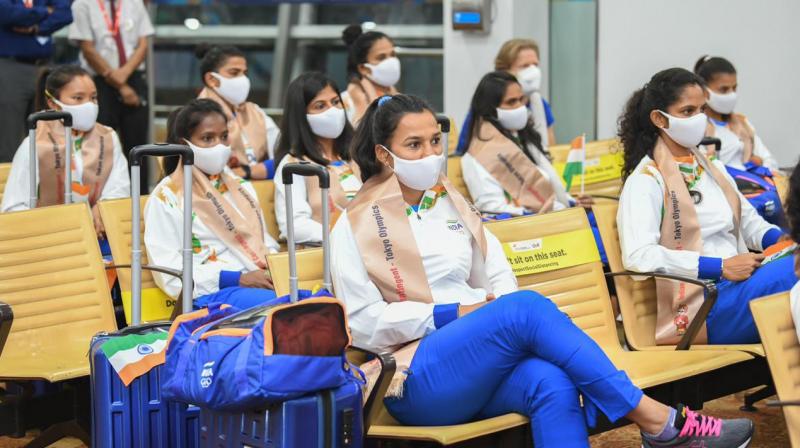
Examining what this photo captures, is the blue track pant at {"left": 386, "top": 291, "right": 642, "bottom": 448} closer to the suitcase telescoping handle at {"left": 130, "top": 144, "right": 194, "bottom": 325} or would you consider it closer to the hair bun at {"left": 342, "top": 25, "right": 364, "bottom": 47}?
the suitcase telescoping handle at {"left": 130, "top": 144, "right": 194, "bottom": 325}

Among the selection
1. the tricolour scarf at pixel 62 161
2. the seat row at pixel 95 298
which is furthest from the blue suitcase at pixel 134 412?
the tricolour scarf at pixel 62 161

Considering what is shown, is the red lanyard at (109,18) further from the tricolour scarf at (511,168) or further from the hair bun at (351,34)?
the tricolour scarf at (511,168)

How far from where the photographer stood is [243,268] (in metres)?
4.93

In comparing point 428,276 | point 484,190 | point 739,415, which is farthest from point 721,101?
point 428,276

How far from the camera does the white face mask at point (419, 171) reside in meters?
3.96

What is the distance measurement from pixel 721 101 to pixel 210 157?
3308 millimetres

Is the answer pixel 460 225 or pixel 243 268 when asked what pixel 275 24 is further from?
pixel 460 225

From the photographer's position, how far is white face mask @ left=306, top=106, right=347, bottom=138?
18.3 feet

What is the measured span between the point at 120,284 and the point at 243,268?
49cm

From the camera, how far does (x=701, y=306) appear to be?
14.3 ft

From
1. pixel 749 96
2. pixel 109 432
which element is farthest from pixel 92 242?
pixel 749 96

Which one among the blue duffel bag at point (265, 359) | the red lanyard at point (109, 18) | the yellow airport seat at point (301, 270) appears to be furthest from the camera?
the red lanyard at point (109, 18)

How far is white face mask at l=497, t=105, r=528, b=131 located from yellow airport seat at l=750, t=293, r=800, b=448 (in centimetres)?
284

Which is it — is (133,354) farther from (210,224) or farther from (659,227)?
(659,227)
